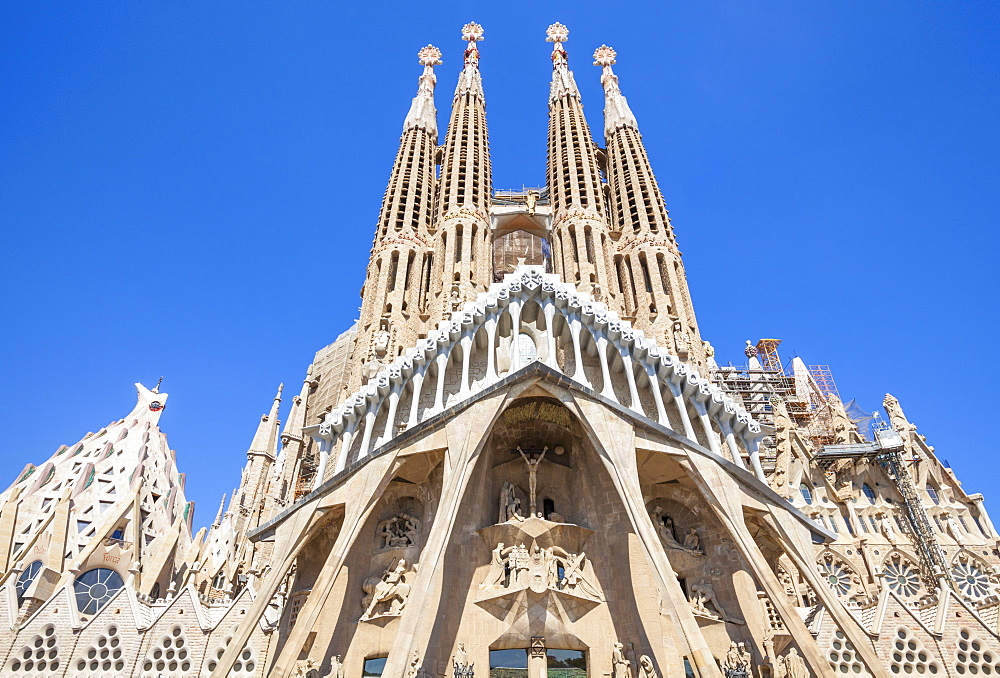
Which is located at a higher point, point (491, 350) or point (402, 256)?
point (402, 256)

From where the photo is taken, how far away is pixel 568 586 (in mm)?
16625

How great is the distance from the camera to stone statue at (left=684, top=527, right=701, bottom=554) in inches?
706

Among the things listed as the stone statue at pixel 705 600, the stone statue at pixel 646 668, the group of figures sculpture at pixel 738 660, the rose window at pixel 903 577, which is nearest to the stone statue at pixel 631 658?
the stone statue at pixel 646 668

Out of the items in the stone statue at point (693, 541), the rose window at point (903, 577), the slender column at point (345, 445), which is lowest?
the stone statue at point (693, 541)

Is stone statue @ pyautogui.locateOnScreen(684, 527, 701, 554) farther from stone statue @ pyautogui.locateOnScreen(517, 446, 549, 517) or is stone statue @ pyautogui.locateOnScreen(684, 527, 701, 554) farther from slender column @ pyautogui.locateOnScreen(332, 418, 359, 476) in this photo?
slender column @ pyautogui.locateOnScreen(332, 418, 359, 476)

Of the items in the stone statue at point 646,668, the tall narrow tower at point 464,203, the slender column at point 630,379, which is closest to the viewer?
the stone statue at point 646,668

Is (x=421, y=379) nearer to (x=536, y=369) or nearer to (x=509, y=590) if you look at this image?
(x=536, y=369)

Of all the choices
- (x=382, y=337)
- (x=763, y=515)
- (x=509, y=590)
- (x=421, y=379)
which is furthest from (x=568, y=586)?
(x=382, y=337)

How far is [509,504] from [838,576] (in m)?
13.5

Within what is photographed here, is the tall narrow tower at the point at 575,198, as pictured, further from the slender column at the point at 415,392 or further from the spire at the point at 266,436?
the spire at the point at 266,436

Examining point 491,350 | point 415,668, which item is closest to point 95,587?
point 415,668

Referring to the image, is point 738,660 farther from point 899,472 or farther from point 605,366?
point 899,472

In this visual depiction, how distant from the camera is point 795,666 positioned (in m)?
14.8

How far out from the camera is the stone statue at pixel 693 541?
17.9 m
